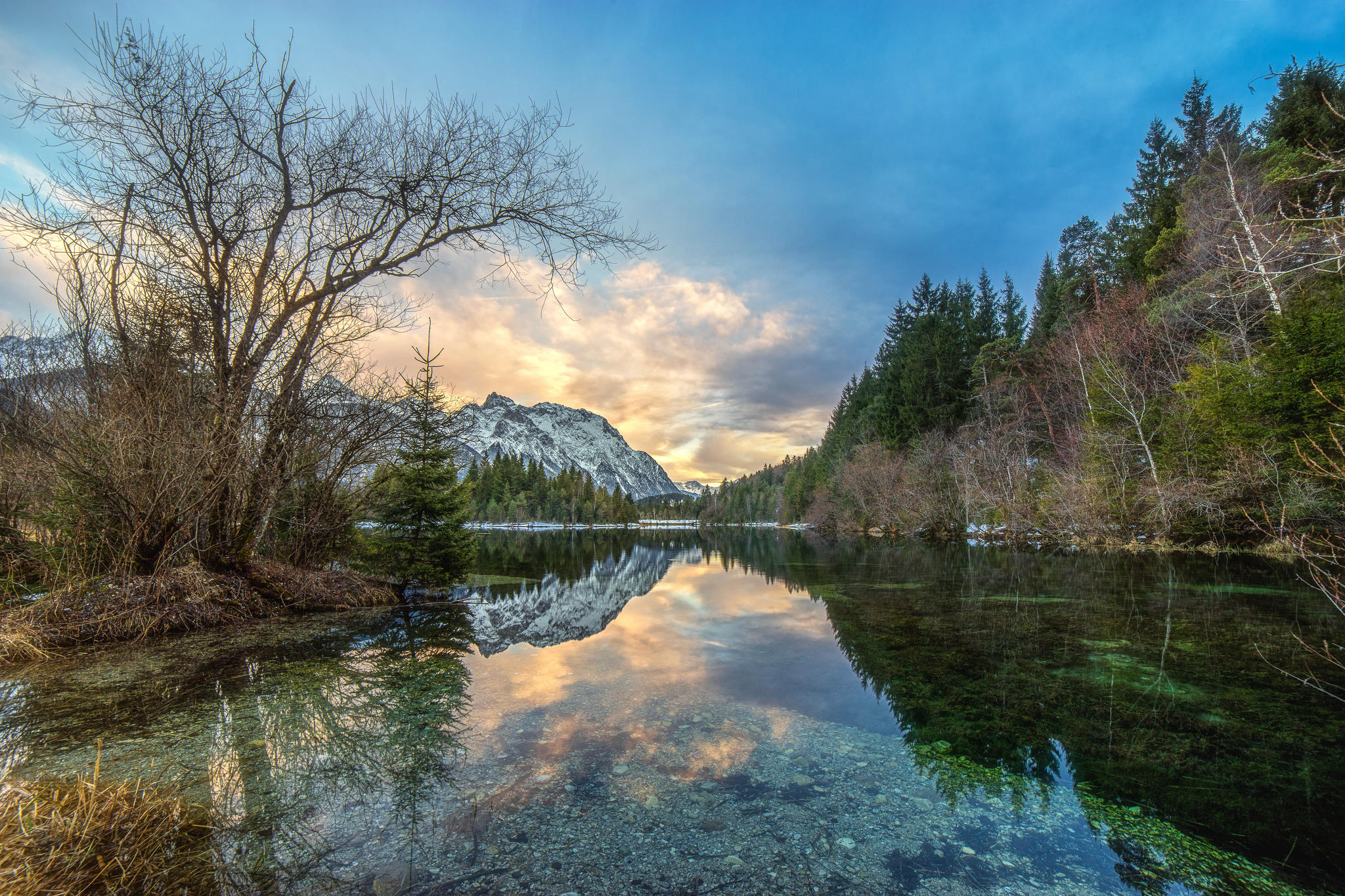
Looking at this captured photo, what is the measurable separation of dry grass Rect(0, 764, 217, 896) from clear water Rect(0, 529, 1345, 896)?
0.17 metres

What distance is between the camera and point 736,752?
4.07 m

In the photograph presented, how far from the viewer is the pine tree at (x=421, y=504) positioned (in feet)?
36.6

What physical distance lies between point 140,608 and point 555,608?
21.5 ft

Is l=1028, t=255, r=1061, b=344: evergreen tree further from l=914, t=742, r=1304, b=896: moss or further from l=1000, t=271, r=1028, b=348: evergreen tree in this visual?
l=914, t=742, r=1304, b=896: moss

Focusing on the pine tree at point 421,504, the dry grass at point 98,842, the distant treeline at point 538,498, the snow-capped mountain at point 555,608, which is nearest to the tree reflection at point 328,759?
the dry grass at point 98,842

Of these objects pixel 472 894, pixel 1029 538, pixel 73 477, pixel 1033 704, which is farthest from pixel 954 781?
pixel 1029 538

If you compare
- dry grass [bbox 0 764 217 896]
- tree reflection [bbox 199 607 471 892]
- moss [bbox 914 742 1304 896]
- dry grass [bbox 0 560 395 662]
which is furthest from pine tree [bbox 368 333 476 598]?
moss [bbox 914 742 1304 896]

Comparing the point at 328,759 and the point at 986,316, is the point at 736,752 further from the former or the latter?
the point at 986,316

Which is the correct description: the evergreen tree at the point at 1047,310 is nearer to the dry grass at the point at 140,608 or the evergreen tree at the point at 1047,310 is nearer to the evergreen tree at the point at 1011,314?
the evergreen tree at the point at 1011,314

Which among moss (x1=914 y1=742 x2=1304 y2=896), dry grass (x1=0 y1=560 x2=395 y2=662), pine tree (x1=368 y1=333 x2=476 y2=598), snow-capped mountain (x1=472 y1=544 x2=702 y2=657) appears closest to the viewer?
moss (x1=914 y1=742 x2=1304 y2=896)

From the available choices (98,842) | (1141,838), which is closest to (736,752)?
(1141,838)

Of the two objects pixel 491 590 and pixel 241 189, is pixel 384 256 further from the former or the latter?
pixel 491 590

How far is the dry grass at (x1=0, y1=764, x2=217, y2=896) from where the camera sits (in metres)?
2.01

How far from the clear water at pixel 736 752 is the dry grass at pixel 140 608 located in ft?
1.66
